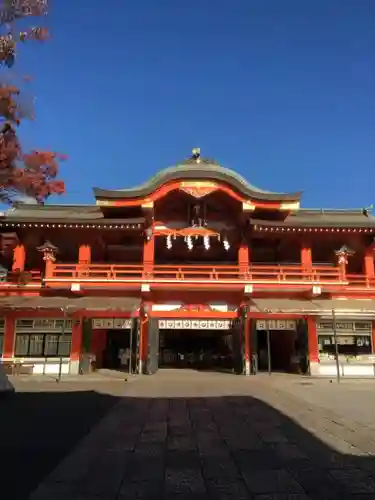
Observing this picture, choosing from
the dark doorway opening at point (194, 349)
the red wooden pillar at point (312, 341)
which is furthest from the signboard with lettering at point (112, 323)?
the red wooden pillar at point (312, 341)

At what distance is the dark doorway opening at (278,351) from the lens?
2395cm

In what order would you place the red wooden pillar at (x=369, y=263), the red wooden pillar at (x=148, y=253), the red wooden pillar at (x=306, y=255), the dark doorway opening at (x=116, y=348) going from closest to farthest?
1. the red wooden pillar at (x=148, y=253)
2. the red wooden pillar at (x=306, y=255)
3. the red wooden pillar at (x=369, y=263)
4. the dark doorway opening at (x=116, y=348)

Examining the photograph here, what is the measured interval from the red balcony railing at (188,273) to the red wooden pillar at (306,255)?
40 cm

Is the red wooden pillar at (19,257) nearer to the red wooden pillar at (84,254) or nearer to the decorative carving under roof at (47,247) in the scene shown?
the decorative carving under roof at (47,247)

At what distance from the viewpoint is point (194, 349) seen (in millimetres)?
27547

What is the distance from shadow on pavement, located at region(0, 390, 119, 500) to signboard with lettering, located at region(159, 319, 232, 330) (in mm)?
8867

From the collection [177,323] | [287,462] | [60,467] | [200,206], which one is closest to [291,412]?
[287,462]

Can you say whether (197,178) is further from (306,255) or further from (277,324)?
(277,324)

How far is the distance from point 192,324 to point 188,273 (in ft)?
9.12

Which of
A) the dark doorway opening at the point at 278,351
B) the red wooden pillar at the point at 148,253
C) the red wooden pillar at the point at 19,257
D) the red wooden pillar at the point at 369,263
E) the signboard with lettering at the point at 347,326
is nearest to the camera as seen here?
the signboard with lettering at the point at 347,326

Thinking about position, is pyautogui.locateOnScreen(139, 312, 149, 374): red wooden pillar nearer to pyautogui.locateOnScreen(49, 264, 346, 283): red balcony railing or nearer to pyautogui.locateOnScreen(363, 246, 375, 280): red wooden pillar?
pyautogui.locateOnScreen(49, 264, 346, 283): red balcony railing

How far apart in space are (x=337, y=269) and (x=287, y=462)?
60.8 feet

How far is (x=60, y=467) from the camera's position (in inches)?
233

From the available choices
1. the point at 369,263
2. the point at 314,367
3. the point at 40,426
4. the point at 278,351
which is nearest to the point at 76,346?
the point at 278,351
